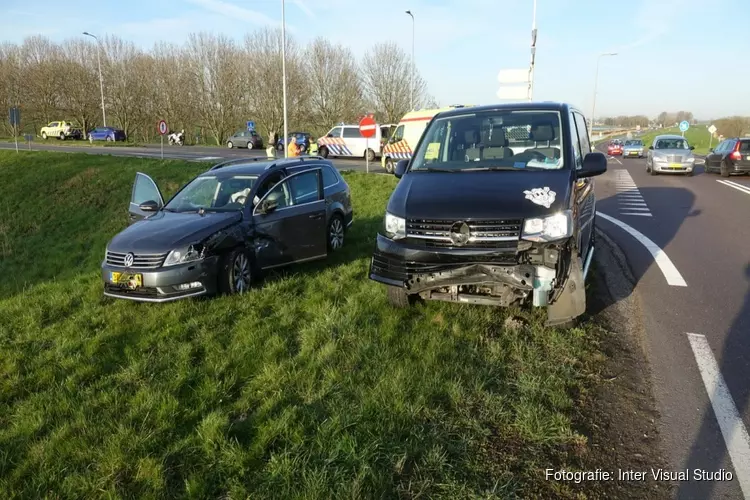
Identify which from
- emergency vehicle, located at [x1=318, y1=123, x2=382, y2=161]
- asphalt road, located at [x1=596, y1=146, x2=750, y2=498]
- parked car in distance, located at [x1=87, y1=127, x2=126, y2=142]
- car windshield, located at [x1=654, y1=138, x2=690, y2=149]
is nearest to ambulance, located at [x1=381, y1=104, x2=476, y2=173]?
emergency vehicle, located at [x1=318, y1=123, x2=382, y2=161]

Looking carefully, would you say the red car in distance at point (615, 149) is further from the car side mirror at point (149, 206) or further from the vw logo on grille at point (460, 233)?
the vw logo on grille at point (460, 233)

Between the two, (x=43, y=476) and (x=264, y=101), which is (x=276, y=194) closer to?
(x=43, y=476)

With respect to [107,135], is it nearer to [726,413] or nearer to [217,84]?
[217,84]

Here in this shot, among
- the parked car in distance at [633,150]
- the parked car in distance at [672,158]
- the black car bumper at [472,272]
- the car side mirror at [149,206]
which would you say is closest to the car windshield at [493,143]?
the black car bumper at [472,272]

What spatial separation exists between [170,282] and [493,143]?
3.75 m

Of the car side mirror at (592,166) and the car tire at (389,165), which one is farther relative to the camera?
the car tire at (389,165)

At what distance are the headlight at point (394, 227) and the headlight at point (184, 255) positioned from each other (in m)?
2.29

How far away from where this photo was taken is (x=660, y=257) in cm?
765

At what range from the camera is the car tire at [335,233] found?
26.7 feet

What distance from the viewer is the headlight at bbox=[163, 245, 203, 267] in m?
5.70

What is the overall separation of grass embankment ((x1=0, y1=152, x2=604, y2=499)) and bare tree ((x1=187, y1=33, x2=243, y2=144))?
48.1 m

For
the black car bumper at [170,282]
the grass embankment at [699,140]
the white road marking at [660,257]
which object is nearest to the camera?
the black car bumper at [170,282]

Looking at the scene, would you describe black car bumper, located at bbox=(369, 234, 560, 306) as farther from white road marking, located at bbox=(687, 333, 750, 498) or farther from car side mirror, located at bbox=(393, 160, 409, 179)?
white road marking, located at bbox=(687, 333, 750, 498)

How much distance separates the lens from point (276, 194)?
702 centimetres
